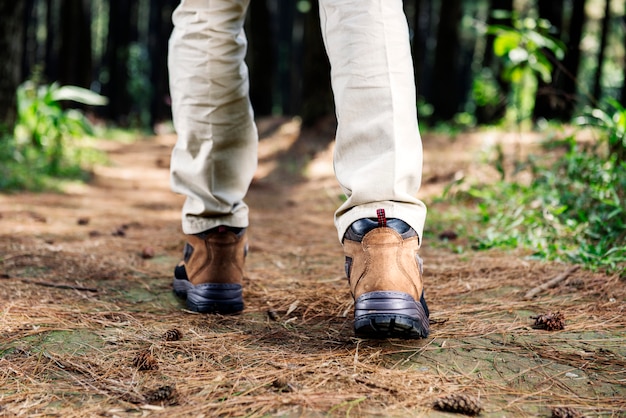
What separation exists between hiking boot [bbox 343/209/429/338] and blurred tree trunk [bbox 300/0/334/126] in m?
6.29

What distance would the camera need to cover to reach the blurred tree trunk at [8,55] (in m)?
5.93

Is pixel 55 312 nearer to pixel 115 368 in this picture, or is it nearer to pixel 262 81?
pixel 115 368

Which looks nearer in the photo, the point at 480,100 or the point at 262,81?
the point at 480,100

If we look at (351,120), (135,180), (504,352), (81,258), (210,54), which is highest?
(210,54)

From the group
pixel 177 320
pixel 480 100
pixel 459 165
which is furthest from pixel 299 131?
pixel 177 320

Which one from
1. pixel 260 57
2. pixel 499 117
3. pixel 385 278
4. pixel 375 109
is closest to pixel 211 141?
pixel 375 109

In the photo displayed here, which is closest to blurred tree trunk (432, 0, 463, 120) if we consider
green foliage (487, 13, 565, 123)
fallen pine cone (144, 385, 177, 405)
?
green foliage (487, 13, 565, 123)

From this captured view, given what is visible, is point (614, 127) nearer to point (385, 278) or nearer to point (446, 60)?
point (385, 278)

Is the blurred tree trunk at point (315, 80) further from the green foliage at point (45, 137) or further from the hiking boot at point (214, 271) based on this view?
the hiking boot at point (214, 271)

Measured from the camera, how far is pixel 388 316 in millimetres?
1407

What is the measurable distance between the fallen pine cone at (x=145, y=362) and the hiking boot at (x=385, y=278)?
490 millimetres

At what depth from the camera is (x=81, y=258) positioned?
2469mm

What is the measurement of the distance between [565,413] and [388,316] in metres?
0.44

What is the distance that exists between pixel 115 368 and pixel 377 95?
3.06ft
